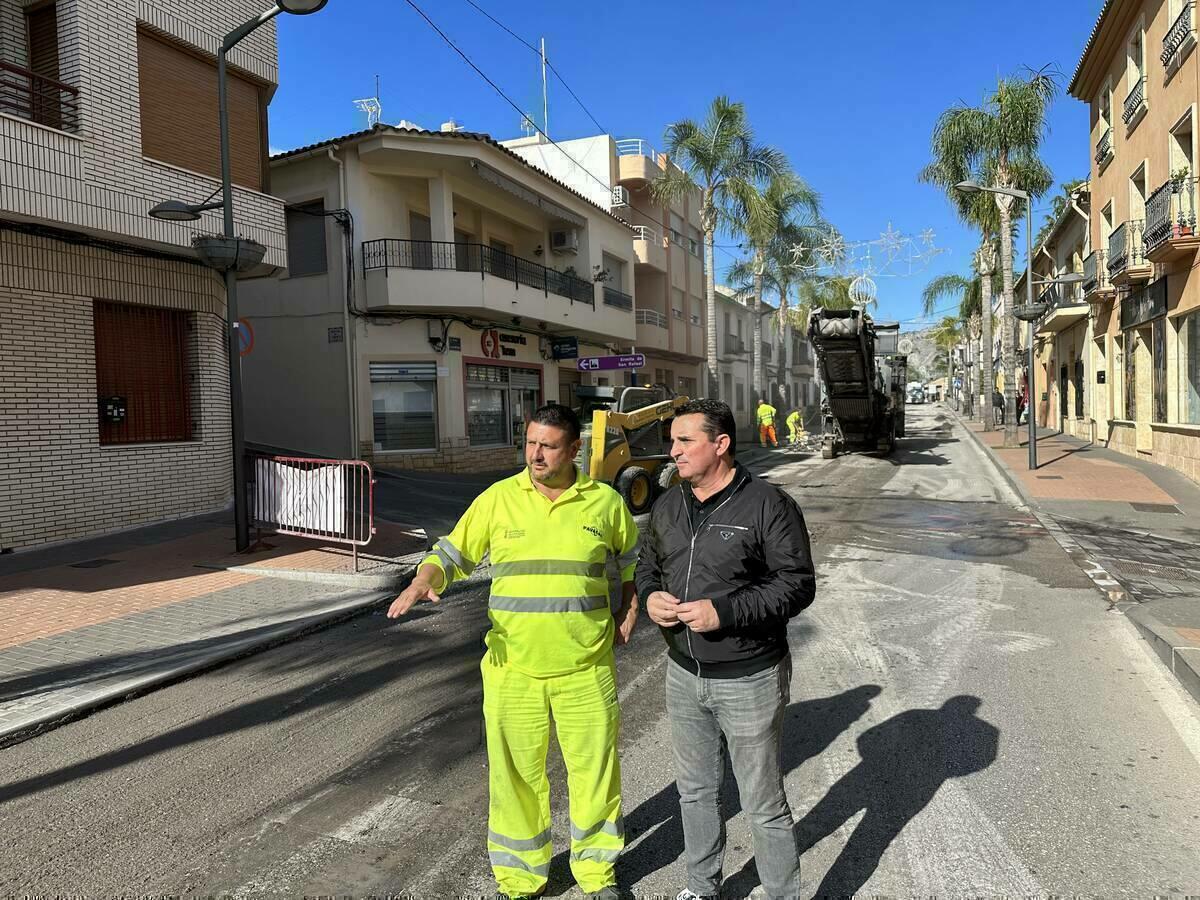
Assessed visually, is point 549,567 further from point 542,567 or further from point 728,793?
point 728,793

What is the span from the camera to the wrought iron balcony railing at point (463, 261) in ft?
56.6

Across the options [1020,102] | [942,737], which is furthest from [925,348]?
[942,737]

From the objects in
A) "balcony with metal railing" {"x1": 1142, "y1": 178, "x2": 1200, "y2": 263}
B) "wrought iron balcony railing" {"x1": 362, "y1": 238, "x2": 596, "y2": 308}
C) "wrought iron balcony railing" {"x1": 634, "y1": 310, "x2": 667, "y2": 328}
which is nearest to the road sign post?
"wrought iron balcony railing" {"x1": 362, "y1": 238, "x2": 596, "y2": 308}

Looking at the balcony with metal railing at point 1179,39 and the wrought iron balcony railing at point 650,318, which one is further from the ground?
the balcony with metal railing at point 1179,39

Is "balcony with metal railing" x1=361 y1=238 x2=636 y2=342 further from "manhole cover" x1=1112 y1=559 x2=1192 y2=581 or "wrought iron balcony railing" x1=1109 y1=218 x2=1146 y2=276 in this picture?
"wrought iron balcony railing" x1=1109 y1=218 x2=1146 y2=276

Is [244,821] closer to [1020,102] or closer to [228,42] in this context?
[228,42]

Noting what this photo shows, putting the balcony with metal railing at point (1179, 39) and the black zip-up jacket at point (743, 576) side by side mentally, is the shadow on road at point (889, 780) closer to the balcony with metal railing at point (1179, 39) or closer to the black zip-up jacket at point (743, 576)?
the black zip-up jacket at point (743, 576)

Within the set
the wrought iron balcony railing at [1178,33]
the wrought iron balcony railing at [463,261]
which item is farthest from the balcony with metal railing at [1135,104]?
the wrought iron balcony railing at [463,261]

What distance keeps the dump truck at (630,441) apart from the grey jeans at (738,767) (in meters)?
8.99

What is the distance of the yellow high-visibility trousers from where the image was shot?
2682 mm

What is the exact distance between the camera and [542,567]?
272cm

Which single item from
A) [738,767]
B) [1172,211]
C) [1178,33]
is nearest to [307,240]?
[738,767]

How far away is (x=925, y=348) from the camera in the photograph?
515ft

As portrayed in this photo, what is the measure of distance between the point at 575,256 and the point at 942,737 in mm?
21699
